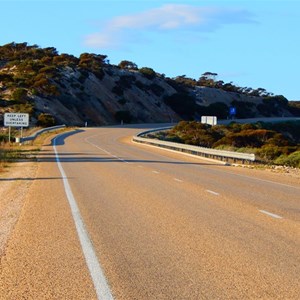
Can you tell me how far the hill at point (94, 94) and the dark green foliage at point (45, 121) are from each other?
132 millimetres

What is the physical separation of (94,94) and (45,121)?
24936mm

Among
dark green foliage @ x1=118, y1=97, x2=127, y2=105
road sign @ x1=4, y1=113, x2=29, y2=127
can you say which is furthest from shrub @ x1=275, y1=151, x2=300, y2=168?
dark green foliage @ x1=118, y1=97, x2=127, y2=105

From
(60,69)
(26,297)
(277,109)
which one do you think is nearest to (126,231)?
(26,297)

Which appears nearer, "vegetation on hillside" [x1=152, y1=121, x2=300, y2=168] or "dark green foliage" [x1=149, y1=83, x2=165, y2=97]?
"vegetation on hillside" [x1=152, y1=121, x2=300, y2=168]

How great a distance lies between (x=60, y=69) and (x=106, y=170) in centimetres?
8131

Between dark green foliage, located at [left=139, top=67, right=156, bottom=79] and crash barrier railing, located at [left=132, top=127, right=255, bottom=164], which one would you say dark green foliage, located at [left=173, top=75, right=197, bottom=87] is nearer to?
dark green foliage, located at [left=139, top=67, right=156, bottom=79]

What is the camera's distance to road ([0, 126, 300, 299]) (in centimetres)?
666

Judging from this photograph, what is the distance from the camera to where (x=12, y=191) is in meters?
17.3

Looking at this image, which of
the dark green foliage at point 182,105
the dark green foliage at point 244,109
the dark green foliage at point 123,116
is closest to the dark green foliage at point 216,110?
the dark green foliage at point 182,105

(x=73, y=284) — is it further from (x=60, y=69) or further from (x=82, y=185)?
A: (x=60, y=69)

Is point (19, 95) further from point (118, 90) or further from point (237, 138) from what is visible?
point (237, 138)

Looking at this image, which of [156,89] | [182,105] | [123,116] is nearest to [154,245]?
[123,116]

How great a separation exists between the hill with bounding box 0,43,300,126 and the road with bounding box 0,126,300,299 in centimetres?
6374

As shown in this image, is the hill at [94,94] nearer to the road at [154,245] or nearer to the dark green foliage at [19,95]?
the dark green foliage at [19,95]
